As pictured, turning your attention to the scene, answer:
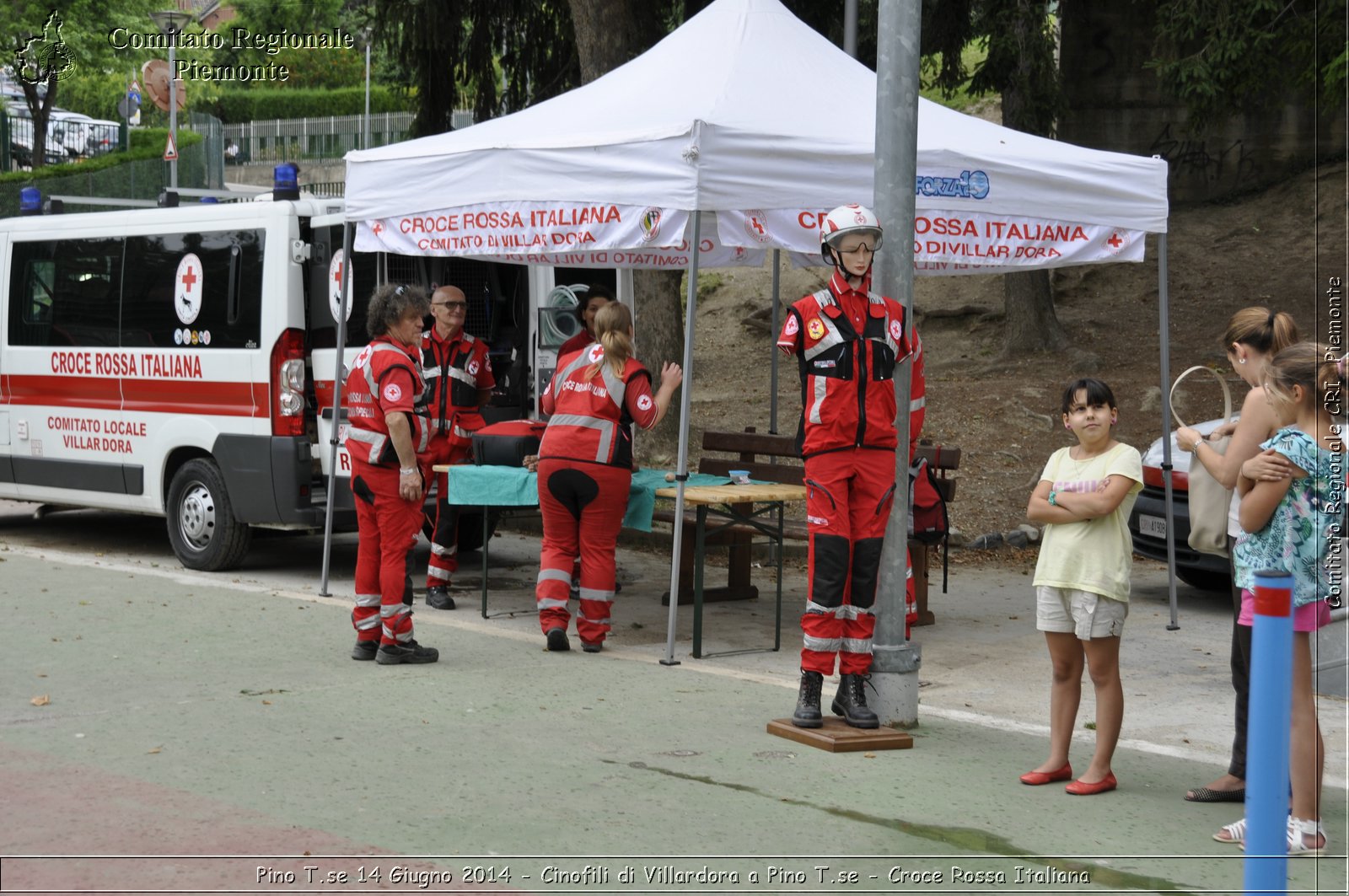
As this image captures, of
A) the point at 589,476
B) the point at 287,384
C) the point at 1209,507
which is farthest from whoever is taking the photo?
the point at 287,384

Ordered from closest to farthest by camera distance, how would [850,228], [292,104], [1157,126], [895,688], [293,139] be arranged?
[850,228] < [895,688] < [1157,126] < [293,139] < [292,104]

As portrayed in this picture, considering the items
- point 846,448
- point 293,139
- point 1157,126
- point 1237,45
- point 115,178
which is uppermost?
point 293,139

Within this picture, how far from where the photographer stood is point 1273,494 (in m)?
4.97

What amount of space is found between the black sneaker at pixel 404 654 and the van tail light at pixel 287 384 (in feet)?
9.26

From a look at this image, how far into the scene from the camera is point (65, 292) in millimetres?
11852

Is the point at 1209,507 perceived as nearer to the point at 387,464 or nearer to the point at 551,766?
the point at 551,766

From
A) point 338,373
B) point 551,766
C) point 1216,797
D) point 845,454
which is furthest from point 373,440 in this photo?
point 1216,797

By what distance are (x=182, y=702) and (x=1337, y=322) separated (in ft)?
16.7

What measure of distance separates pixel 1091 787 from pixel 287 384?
6.34 metres

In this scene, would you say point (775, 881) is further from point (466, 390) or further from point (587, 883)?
point (466, 390)

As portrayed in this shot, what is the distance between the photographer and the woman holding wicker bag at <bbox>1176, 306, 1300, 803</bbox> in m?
5.16

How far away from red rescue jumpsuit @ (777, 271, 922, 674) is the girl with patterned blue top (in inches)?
69.4

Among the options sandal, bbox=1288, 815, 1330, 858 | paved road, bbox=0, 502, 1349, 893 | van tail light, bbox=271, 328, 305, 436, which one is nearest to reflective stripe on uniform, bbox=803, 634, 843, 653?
paved road, bbox=0, 502, 1349, 893

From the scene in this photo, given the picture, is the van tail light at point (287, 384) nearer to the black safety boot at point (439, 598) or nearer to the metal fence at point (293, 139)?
the black safety boot at point (439, 598)
